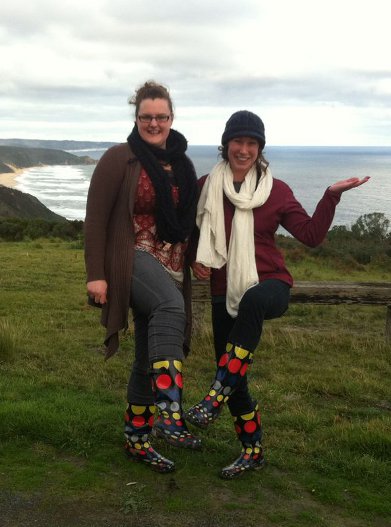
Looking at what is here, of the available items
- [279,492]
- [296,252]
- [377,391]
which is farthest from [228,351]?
[296,252]

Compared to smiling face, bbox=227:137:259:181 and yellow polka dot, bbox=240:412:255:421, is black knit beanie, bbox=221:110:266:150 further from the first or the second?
yellow polka dot, bbox=240:412:255:421

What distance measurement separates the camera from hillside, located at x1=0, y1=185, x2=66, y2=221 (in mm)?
55312

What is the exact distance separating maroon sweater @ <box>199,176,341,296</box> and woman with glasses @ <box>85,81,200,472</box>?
0.33 m

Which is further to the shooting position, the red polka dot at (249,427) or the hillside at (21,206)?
the hillside at (21,206)

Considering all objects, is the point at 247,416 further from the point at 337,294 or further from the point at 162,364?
the point at 337,294

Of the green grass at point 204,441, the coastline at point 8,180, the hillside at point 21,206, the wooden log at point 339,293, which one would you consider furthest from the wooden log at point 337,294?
the coastline at point 8,180

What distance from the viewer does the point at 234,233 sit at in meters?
3.42

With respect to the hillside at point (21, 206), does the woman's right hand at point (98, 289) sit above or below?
above

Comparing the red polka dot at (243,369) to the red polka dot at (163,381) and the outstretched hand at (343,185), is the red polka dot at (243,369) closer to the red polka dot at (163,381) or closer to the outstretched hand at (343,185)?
the red polka dot at (163,381)

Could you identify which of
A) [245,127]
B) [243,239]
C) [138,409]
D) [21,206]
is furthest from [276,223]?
[21,206]

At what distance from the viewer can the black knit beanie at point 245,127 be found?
3436 millimetres

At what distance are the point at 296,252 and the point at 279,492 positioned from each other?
18029mm

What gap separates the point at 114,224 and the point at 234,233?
653mm

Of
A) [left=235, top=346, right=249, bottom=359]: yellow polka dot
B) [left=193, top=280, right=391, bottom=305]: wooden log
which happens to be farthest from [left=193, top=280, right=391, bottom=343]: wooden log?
[left=235, top=346, right=249, bottom=359]: yellow polka dot
